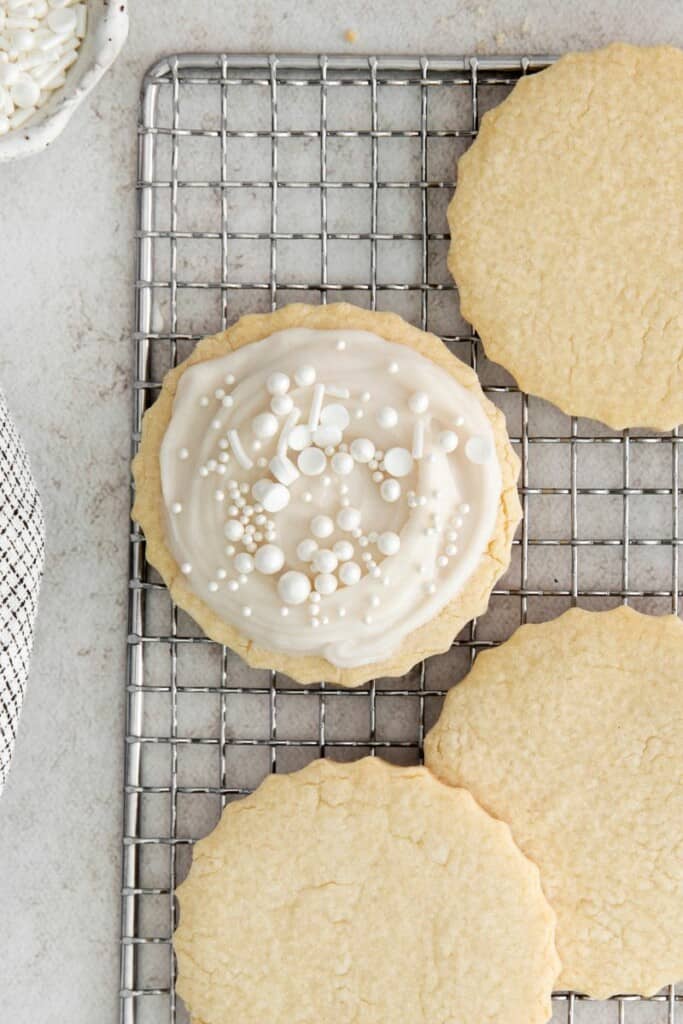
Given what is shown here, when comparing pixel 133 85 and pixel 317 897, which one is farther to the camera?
pixel 133 85

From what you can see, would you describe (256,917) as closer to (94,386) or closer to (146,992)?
(146,992)

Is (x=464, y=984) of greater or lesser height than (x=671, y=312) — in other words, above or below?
below

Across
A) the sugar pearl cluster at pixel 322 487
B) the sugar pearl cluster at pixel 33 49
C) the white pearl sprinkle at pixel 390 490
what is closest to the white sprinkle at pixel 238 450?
the sugar pearl cluster at pixel 322 487

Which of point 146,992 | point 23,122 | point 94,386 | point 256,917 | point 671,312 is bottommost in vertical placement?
point 146,992

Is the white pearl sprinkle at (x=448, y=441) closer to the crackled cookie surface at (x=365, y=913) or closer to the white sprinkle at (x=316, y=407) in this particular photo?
the white sprinkle at (x=316, y=407)

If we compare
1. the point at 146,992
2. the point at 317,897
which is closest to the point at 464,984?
the point at 317,897

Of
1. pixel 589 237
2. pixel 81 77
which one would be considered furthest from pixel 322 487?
pixel 81 77

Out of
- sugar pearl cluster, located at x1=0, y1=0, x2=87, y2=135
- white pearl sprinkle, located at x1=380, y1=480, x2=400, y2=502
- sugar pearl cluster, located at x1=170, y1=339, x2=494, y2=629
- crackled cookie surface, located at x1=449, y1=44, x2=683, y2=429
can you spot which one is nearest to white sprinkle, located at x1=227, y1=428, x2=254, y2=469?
sugar pearl cluster, located at x1=170, y1=339, x2=494, y2=629
